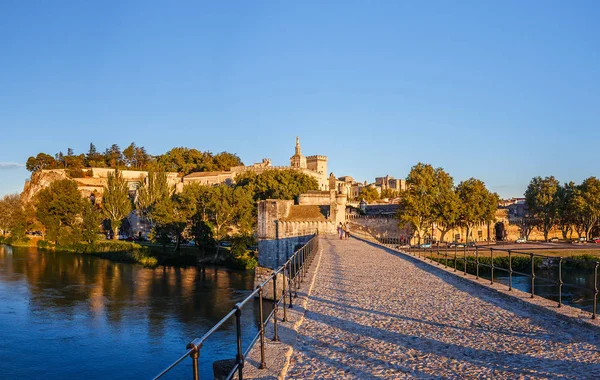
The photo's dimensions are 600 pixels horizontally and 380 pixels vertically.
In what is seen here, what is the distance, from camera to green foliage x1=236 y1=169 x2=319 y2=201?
5975cm

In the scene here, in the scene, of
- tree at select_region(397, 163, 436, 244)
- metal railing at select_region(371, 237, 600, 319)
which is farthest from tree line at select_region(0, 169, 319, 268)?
metal railing at select_region(371, 237, 600, 319)

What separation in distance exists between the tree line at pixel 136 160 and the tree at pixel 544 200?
59.9 m

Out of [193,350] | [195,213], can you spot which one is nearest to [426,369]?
[193,350]

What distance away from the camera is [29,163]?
4031 inches

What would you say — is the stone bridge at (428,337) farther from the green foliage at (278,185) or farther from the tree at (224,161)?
the tree at (224,161)

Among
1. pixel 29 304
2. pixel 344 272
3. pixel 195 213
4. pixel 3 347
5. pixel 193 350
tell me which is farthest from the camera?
pixel 195 213

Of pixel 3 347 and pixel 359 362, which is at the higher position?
pixel 359 362

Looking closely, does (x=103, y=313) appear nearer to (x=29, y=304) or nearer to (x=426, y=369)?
(x=29, y=304)

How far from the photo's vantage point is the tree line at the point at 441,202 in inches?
2079

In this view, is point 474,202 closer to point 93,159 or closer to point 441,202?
point 441,202

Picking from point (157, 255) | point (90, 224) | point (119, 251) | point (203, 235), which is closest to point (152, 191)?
point (90, 224)

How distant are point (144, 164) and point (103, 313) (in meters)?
91.7

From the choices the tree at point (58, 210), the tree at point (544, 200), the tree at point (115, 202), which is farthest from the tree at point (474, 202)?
the tree at point (58, 210)

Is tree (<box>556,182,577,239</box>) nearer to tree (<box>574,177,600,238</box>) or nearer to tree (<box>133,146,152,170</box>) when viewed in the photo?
tree (<box>574,177,600,238</box>)
